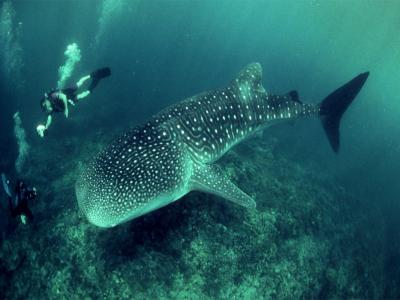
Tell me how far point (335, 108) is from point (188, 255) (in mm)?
5905

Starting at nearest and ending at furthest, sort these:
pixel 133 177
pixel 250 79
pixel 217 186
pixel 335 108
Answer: pixel 133 177 → pixel 217 186 → pixel 250 79 → pixel 335 108

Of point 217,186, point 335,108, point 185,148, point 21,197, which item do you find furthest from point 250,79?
point 21,197

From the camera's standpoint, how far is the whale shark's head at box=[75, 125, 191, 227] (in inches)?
173

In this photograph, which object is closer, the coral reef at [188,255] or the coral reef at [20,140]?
the coral reef at [188,255]

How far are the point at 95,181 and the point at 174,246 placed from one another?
2.21m

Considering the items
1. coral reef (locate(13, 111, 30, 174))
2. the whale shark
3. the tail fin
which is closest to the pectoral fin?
the whale shark

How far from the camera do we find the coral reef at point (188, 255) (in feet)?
18.3

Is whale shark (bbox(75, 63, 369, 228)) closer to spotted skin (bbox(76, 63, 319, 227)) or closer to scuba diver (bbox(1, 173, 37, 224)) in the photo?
spotted skin (bbox(76, 63, 319, 227))

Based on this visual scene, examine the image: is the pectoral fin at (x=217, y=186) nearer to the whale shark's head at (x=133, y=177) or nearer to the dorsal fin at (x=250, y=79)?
the whale shark's head at (x=133, y=177)

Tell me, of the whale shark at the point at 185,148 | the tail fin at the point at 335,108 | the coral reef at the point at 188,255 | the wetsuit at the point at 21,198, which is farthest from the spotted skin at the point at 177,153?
the wetsuit at the point at 21,198

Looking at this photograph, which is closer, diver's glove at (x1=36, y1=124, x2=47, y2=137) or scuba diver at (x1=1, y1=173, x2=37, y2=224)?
scuba diver at (x1=1, y1=173, x2=37, y2=224)

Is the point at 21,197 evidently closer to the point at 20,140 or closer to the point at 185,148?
the point at 185,148

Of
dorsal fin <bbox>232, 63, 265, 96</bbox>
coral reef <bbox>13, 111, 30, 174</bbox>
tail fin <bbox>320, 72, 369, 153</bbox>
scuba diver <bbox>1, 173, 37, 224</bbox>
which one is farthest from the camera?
coral reef <bbox>13, 111, 30, 174</bbox>

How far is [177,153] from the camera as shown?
5.67 metres
